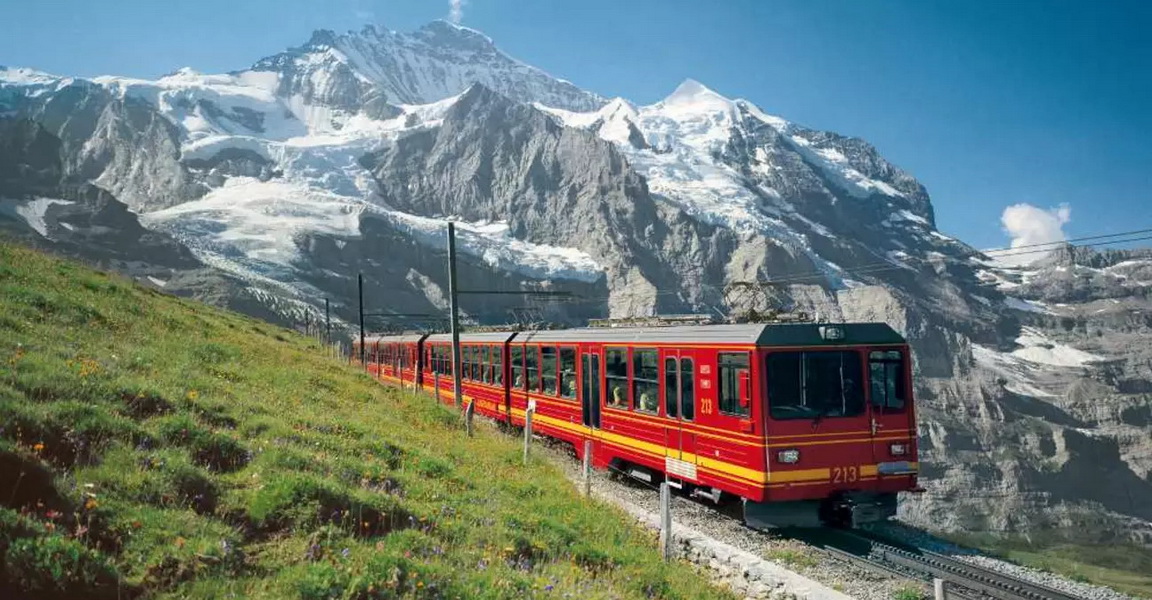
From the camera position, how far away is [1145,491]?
13575cm

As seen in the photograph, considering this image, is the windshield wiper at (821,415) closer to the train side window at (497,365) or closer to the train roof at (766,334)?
the train roof at (766,334)

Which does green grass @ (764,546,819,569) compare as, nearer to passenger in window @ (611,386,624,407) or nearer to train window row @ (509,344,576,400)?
passenger in window @ (611,386,624,407)

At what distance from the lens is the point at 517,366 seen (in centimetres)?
2242

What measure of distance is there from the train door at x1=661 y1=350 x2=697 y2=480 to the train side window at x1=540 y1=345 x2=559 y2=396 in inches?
218

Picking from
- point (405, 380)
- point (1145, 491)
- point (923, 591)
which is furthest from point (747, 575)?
point (1145, 491)

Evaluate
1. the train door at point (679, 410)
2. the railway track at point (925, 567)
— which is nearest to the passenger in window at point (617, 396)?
the train door at point (679, 410)

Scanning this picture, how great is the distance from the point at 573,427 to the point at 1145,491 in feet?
526

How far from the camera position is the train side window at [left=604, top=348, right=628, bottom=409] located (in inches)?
627

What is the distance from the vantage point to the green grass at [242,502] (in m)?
5.64

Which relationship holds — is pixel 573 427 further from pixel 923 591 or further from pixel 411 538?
pixel 411 538

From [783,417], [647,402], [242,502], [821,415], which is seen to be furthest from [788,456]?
[242,502]

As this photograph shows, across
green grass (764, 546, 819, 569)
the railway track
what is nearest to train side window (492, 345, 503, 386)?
the railway track

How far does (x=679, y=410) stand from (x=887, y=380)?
3674mm

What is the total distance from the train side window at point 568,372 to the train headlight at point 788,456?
7.26 meters
